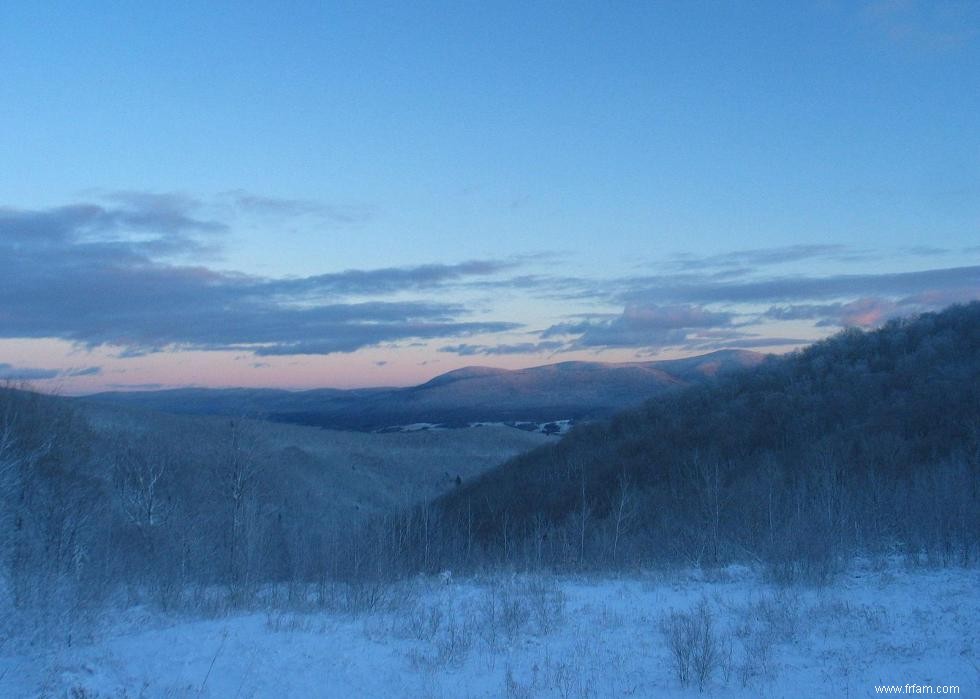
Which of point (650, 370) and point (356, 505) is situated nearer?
point (356, 505)

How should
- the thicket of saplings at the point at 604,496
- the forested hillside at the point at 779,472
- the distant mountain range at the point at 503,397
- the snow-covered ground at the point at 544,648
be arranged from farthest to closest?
1. the distant mountain range at the point at 503,397
2. the forested hillside at the point at 779,472
3. the thicket of saplings at the point at 604,496
4. the snow-covered ground at the point at 544,648

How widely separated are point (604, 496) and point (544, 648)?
22423 mm

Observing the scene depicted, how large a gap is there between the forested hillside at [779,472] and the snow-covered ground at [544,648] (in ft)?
9.13

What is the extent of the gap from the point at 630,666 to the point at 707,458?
23.2 m

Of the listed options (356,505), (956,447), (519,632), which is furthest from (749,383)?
(519,632)

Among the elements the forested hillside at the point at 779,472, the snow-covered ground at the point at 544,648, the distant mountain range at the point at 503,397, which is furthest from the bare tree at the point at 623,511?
the distant mountain range at the point at 503,397

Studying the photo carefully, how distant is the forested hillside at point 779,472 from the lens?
18.4 metres

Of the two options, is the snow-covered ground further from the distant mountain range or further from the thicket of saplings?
the distant mountain range

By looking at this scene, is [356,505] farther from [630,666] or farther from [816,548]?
[630,666]

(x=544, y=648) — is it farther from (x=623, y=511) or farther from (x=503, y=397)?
(x=503, y=397)

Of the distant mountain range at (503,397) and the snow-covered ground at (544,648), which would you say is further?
the distant mountain range at (503,397)

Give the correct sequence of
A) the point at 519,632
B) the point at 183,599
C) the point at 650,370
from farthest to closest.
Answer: the point at 650,370 < the point at 183,599 < the point at 519,632

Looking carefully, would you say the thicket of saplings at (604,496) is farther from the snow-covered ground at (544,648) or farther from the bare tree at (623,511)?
the snow-covered ground at (544,648)

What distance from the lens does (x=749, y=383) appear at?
40500 mm
